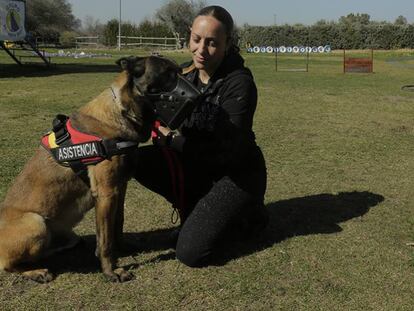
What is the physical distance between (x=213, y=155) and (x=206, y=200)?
364 millimetres

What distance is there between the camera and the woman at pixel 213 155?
3.53 meters

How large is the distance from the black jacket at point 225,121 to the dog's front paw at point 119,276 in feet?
3.31

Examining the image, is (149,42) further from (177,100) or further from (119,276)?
(177,100)

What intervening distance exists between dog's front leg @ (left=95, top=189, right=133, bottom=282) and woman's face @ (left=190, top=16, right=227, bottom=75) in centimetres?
120

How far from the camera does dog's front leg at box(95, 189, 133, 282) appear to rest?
10.1 ft

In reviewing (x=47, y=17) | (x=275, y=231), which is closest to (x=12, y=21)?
(x=275, y=231)

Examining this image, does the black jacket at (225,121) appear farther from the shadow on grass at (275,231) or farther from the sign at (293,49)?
the sign at (293,49)

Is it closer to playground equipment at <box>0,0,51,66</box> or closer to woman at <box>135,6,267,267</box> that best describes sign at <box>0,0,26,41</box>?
playground equipment at <box>0,0,51,66</box>

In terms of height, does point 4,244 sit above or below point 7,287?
above

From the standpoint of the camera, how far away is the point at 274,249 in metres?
3.86

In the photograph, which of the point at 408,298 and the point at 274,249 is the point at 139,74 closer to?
the point at 274,249

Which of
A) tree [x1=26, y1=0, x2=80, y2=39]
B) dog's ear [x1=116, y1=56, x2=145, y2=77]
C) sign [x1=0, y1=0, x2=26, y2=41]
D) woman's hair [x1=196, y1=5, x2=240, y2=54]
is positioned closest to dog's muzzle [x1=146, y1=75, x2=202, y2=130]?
dog's ear [x1=116, y1=56, x2=145, y2=77]

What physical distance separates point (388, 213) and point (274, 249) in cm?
146

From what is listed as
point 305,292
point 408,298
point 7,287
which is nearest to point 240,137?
point 305,292
